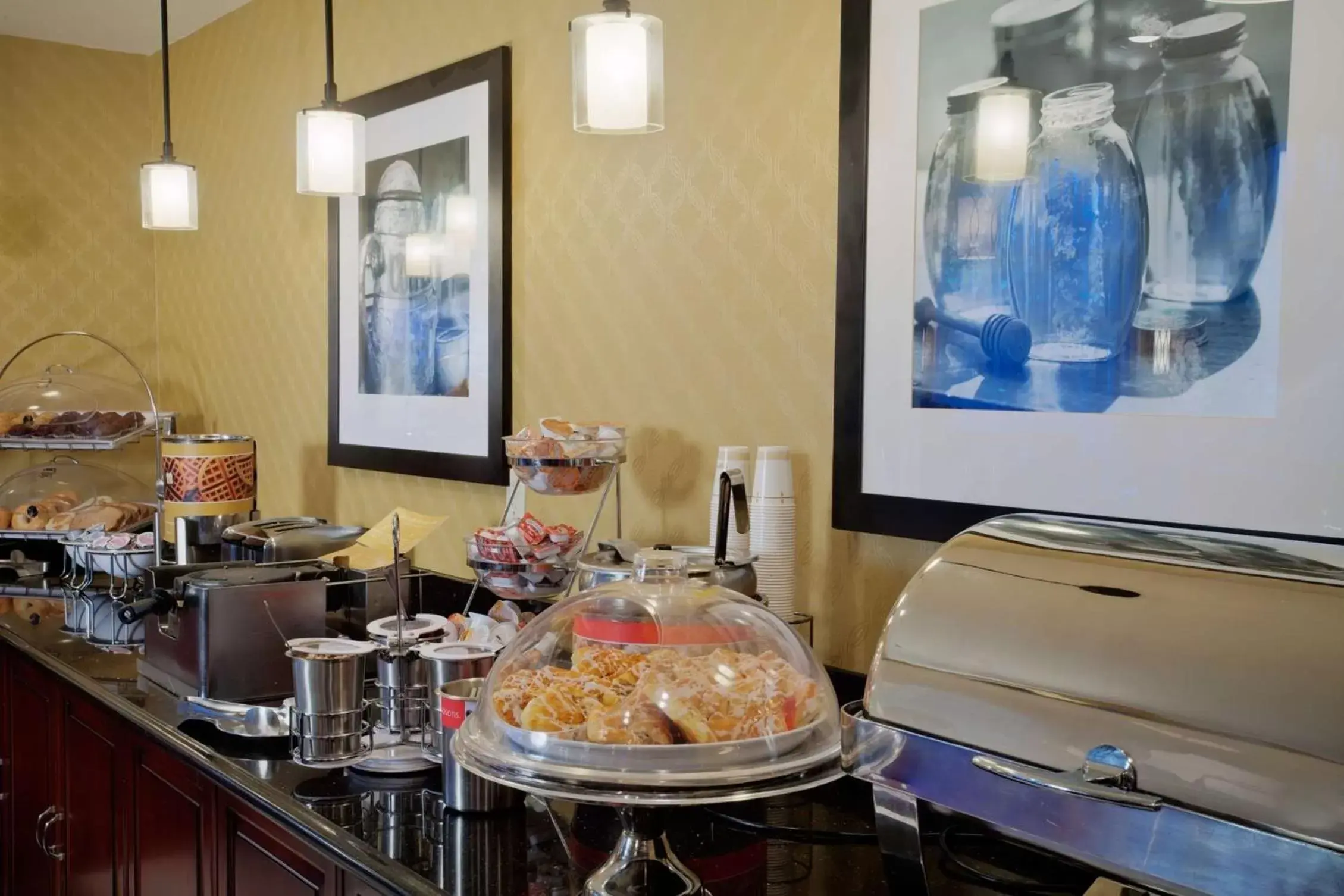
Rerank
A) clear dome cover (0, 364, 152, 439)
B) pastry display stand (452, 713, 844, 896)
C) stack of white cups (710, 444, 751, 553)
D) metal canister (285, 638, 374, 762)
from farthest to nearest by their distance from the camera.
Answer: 1. clear dome cover (0, 364, 152, 439)
2. stack of white cups (710, 444, 751, 553)
3. metal canister (285, 638, 374, 762)
4. pastry display stand (452, 713, 844, 896)

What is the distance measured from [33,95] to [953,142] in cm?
356

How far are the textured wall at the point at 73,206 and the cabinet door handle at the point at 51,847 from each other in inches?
72.6

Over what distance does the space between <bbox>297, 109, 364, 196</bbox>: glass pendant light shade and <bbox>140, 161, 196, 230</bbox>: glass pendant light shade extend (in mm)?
783

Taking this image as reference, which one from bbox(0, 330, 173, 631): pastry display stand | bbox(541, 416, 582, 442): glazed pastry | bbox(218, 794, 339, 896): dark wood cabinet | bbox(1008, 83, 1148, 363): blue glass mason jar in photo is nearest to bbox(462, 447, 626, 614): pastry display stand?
bbox(541, 416, 582, 442): glazed pastry

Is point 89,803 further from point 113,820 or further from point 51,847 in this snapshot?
point 51,847

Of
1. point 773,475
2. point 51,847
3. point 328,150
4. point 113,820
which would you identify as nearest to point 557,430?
point 773,475

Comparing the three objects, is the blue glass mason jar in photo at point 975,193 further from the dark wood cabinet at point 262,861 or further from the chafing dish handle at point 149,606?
the chafing dish handle at point 149,606

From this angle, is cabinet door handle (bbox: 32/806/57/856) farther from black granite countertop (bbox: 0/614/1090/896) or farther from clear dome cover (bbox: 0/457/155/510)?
clear dome cover (bbox: 0/457/155/510)

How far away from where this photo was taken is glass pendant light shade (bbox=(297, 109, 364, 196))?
7.38 feet

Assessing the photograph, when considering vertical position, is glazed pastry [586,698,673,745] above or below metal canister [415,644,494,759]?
above

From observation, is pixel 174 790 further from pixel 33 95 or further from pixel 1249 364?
pixel 33 95

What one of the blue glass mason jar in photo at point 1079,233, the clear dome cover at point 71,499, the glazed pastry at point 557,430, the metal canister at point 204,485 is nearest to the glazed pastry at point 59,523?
the clear dome cover at point 71,499

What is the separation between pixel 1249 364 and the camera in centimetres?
141

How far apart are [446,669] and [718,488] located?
51cm
